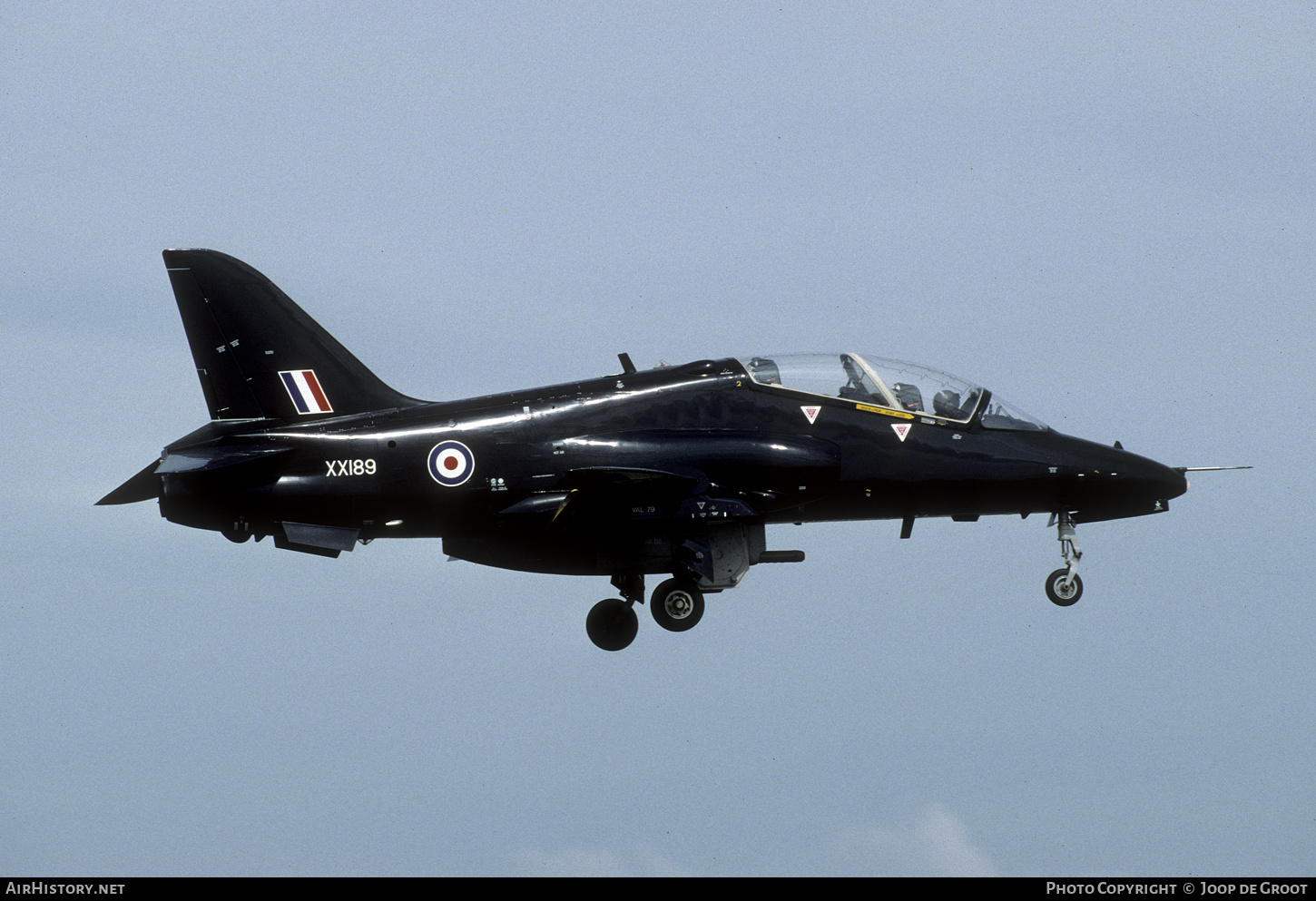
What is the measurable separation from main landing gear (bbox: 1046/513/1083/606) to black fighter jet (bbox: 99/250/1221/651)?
3cm

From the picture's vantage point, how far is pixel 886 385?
1193 inches

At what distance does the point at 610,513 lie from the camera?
28.9m

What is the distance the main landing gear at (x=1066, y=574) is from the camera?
3112cm

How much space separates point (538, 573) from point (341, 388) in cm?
447

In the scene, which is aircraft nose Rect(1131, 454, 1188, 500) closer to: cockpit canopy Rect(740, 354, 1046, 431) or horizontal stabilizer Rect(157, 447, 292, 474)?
cockpit canopy Rect(740, 354, 1046, 431)

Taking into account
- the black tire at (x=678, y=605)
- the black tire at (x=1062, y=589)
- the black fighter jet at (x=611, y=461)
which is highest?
the black fighter jet at (x=611, y=461)

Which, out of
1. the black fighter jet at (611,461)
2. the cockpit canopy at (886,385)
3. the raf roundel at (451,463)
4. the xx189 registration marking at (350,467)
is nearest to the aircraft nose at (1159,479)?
the black fighter jet at (611,461)

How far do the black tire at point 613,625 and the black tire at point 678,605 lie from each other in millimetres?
919

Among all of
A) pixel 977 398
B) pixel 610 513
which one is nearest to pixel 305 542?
pixel 610 513

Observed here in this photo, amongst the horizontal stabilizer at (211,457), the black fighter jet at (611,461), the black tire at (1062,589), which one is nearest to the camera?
the horizontal stabilizer at (211,457)

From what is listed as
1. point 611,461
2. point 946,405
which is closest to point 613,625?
point 611,461

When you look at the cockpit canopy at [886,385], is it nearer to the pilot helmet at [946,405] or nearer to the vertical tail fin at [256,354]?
the pilot helmet at [946,405]

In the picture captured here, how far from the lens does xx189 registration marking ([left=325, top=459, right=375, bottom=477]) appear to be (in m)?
28.8
